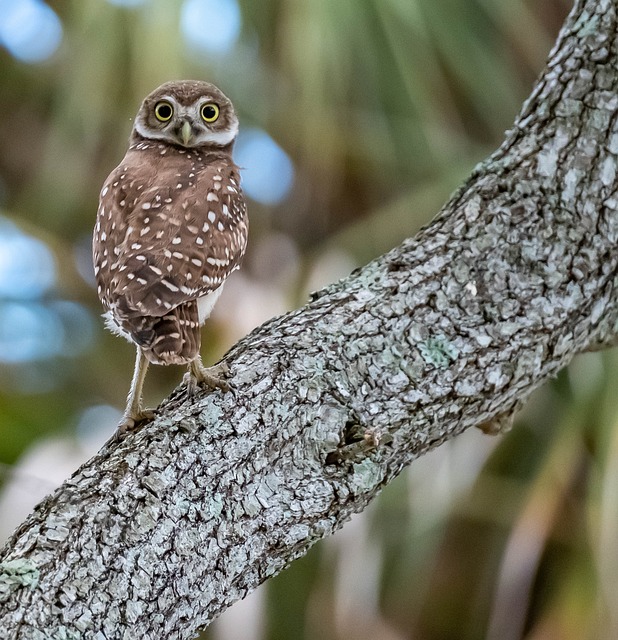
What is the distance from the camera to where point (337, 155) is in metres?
4.61

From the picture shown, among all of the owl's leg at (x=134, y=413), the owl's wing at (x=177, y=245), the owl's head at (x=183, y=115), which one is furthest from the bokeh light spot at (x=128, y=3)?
the owl's leg at (x=134, y=413)

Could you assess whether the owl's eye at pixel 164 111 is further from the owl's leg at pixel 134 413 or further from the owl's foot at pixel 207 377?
the owl's foot at pixel 207 377

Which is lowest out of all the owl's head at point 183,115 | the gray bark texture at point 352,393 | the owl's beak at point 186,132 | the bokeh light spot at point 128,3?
the gray bark texture at point 352,393

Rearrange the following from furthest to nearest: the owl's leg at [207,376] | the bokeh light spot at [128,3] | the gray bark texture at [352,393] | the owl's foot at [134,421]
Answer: the bokeh light spot at [128,3] → the owl's foot at [134,421] → the owl's leg at [207,376] → the gray bark texture at [352,393]

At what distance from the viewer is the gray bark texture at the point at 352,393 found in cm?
179

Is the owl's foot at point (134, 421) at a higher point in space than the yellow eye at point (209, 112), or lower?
lower

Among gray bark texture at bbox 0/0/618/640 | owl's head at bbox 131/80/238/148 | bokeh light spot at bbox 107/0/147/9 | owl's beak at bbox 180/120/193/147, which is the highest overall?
bokeh light spot at bbox 107/0/147/9

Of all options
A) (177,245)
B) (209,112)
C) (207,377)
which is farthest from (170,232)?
(209,112)

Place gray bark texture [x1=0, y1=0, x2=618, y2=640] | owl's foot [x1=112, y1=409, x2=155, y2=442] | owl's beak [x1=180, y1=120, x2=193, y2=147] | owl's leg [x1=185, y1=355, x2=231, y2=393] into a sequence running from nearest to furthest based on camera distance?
gray bark texture [x1=0, y1=0, x2=618, y2=640], owl's leg [x1=185, y1=355, x2=231, y2=393], owl's foot [x1=112, y1=409, x2=155, y2=442], owl's beak [x1=180, y1=120, x2=193, y2=147]

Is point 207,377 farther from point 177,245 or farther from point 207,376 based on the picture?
point 177,245

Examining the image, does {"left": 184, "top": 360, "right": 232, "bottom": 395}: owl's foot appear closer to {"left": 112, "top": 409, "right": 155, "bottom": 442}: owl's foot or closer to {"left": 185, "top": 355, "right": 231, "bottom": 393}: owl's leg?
{"left": 185, "top": 355, "right": 231, "bottom": 393}: owl's leg

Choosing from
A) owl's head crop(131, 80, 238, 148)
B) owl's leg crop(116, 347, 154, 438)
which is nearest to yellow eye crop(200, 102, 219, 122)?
owl's head crop(131, 80, 238, 148)

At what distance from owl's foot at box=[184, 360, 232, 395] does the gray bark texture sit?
1.0 inches

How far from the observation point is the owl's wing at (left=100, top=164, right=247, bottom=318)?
2.18m
